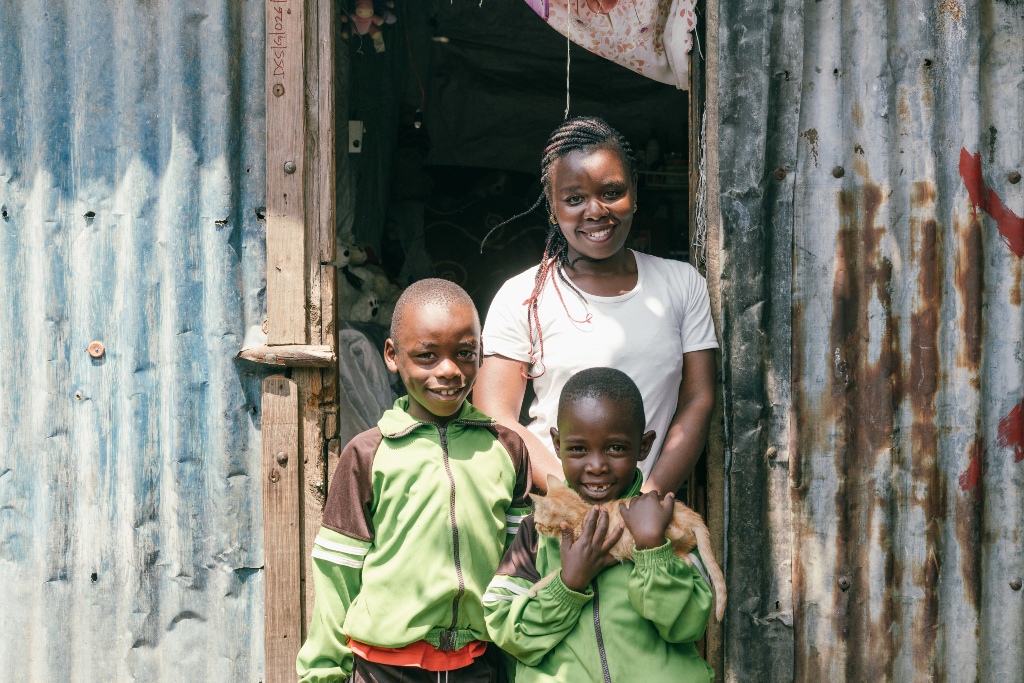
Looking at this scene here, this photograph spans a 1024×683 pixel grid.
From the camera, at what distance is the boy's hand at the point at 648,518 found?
1.58 meters

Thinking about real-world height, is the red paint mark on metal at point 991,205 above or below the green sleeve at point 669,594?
above

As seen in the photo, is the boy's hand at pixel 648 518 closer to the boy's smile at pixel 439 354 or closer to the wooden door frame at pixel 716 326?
the boy's smile at pixel 439 354

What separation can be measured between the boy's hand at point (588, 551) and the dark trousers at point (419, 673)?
1.62ft

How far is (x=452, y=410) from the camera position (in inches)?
75.9

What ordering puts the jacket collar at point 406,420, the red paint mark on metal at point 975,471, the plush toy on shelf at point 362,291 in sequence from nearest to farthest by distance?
1. the jacket collar at point 406,420
2. the red paint mark on metal at point 975,471
3. the plush toy on shelf at point 362,291

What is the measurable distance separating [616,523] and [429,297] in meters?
0.74

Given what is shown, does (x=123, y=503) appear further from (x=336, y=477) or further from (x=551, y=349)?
(x=551, y=349)

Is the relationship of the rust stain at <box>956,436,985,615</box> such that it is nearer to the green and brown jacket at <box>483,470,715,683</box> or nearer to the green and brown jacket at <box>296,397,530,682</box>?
the green and brown jacket at <box>483,470,715,683</box>

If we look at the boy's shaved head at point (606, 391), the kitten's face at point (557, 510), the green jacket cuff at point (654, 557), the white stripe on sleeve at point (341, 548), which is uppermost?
the boy's shaved head at point (606, 391)

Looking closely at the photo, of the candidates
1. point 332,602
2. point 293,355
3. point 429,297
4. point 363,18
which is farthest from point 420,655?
point 363,18

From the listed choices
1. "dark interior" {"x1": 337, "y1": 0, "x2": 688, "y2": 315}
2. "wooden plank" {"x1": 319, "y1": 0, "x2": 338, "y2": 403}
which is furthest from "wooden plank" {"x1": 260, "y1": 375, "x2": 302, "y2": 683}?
"dark interior" {"x1": 337, "y1": 0, "x2": 688, "y2": 315}

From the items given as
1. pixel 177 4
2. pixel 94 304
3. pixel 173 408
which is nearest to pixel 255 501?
pixel 173 408

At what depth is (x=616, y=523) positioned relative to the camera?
166 cm

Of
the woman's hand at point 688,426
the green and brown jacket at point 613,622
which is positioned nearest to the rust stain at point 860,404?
the woman's hand at point 688,426
